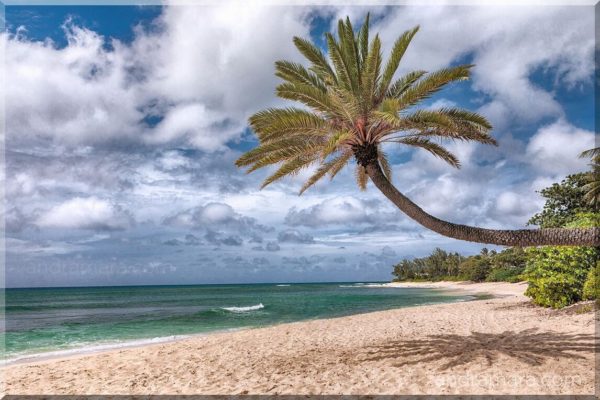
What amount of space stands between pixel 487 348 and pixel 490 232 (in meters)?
3.79

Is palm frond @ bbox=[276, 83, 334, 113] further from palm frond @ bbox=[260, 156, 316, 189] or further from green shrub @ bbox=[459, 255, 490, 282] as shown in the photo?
green shrub @ bbox=[459, 255, 490, 282]

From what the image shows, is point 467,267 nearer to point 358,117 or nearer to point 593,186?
point 593,186

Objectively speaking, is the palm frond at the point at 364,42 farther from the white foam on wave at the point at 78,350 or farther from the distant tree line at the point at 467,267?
the distant tree line at the point at 467,267

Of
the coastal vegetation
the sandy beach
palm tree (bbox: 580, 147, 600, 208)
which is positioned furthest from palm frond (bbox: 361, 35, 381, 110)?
palm tree (bbox: 580, 147, 600, 208)

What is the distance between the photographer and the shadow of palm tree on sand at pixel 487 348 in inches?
352

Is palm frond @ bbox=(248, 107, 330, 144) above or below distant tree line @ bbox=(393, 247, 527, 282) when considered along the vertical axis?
above

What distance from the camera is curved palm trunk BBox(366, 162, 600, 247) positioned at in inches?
291

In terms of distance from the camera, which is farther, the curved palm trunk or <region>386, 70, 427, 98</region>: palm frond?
<region>386, 70, 427, 98</region>: palm frond

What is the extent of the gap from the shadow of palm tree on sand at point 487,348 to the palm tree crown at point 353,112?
5021 millimetres

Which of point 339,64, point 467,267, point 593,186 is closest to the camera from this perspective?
point 339,64

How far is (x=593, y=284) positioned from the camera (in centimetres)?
1387

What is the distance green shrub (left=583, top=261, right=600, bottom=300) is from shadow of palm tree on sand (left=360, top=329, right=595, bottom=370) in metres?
3.49

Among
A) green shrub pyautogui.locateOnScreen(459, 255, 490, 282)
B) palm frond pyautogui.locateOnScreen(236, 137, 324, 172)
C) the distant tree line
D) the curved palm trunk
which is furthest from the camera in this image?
green shrub pyautogui.locateOnScreen(459, 255, 490, 282)

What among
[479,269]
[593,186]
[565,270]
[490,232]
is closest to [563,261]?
[565,270]
